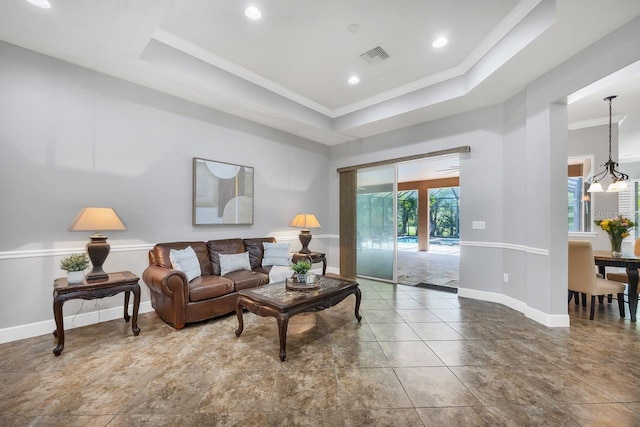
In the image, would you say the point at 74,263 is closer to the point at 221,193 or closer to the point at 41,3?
A: the point at 221,193

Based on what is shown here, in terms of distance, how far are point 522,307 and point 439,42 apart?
3.54 m

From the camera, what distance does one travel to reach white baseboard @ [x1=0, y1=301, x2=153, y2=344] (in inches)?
107

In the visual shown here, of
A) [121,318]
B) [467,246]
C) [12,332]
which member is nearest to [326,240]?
[467,246]

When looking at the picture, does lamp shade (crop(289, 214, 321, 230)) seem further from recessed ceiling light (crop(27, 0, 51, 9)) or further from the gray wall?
recessed ceiling light (crop(27, 0, 51, 9))

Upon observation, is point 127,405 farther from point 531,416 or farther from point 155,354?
point 531,416

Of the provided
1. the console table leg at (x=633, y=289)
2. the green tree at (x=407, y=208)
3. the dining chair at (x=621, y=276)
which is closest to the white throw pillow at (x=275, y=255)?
the console table leg at (x=633, y=289)

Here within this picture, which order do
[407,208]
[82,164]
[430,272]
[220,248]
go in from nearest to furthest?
[82,164] < [220,248] < [430,272] < [407,208]

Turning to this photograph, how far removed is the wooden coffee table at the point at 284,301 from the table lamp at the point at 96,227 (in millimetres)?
1498

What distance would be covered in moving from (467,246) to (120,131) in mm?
5254

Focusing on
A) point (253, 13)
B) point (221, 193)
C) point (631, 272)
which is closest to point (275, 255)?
point (221, 193)

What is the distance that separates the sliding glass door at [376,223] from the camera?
5.43 meters

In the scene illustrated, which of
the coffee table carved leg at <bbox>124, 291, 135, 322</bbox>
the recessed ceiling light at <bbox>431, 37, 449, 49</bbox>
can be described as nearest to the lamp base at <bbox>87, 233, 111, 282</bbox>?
the coffee table carved leg at <bbox>124, 291, 135, 322</bbox>

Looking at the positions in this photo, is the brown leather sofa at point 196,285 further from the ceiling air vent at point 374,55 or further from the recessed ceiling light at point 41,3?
the ceiling air vent at point 374,55

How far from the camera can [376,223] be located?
568cm
